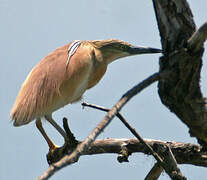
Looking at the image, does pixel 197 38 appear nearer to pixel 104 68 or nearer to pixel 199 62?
pixel 199 62

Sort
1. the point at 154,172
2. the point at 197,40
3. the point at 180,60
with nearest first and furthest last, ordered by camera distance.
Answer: the point at 197,40, the point at 180,60, the point at 154,172

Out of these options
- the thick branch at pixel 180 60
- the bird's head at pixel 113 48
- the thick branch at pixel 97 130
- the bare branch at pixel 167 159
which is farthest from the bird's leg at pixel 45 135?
the thick branch at pixel 97 130

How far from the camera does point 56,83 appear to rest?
5.65 m

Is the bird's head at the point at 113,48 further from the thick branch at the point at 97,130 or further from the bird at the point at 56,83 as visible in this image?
the thick branch at the point at 97,130

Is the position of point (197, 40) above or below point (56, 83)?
above

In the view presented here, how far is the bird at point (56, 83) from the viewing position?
18.0 feet

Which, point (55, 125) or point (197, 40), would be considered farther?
point (55, 125)

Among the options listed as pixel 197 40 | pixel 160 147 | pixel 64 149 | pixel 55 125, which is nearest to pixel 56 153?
pixel 64 149

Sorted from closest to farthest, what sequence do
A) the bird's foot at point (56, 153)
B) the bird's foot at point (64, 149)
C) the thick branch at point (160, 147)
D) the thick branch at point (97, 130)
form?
the thick branch at point (97, 130) → the thick branch at point (160, 147) → the bird's foot at point (64, 149) → the bird's foot at point (56, 153)

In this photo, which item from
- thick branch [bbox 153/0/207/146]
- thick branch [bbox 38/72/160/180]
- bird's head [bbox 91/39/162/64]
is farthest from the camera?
bird's head [bbox 91/39/162/64]

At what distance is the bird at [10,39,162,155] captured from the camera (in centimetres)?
548

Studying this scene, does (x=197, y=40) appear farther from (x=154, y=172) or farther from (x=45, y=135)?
(x=45, y=135)

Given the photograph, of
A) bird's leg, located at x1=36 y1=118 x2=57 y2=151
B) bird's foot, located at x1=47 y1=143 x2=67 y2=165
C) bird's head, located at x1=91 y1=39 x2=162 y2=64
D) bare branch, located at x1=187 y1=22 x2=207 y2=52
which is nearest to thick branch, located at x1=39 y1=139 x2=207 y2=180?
bird's foot, located at x1=47 y1=143 x2=67 y2=165

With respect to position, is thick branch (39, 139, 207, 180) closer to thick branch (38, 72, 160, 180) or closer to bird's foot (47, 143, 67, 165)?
bird's foot (47, 143, 67, 165)
